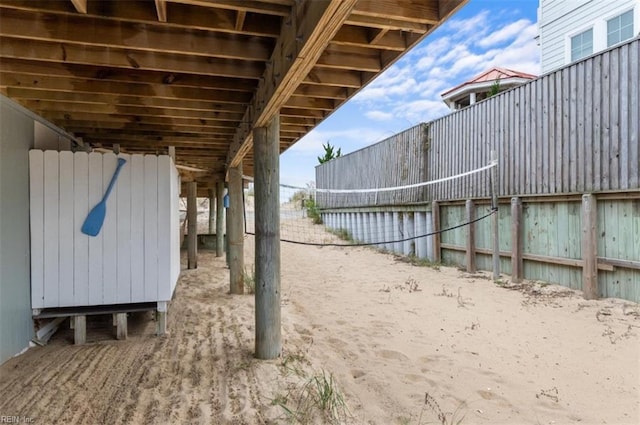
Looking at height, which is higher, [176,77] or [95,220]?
[176,77]

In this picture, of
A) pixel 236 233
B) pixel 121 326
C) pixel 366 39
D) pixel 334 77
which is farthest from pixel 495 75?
pixel 121 326

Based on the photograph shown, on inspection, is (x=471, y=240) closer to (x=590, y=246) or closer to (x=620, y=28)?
(x=590, y=246)

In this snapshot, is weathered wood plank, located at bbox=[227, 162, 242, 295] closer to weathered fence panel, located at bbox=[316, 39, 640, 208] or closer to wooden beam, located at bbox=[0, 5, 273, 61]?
wooden beam, located at bbox=[0, 5, 273, 61]

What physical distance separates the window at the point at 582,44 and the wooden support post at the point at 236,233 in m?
8.05

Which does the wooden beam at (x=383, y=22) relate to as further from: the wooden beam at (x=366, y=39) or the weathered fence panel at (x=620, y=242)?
the weathered fence panel at (x=620, y=242)

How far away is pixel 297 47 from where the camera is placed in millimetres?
1890

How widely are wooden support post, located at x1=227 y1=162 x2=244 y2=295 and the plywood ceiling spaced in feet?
5.81

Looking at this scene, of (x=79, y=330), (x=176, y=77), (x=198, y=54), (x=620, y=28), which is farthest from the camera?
(x=620, y=28)

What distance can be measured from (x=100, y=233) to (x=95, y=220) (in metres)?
0.14

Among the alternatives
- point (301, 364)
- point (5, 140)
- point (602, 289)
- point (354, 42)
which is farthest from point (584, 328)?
point (5, 140)

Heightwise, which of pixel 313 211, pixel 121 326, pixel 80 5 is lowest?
pixel 121 326

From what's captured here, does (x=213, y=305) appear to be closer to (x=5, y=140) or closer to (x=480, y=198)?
(x=5, y=140)

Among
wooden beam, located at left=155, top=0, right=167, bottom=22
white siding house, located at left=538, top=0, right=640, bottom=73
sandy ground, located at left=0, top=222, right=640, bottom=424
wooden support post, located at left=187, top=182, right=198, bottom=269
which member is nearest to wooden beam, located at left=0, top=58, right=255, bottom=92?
wooden beam, located at left=155, top=0, right=167, bottom=22

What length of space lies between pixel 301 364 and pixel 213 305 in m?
2.31
